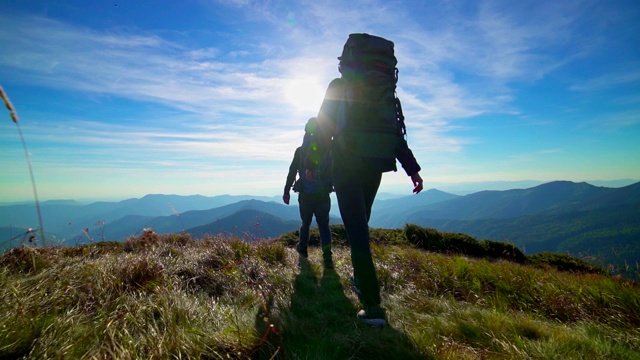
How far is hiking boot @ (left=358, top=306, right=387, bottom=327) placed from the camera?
2.83m

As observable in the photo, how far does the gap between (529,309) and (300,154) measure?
14.8 feet

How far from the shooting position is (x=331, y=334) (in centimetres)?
253

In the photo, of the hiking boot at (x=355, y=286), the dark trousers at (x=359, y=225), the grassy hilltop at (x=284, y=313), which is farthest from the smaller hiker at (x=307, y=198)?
the dark trousers at (x=359, y=225)

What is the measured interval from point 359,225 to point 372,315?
917 mm

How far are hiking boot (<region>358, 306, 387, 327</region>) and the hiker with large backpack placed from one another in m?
0.12

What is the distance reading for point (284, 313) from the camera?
297 centimetres

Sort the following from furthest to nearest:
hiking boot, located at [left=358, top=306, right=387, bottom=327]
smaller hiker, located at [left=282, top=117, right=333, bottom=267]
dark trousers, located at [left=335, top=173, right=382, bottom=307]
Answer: smaller hiker, located at [left=282, top=117, right=333, bottom=267] → dark trousers, located at [left=335, top=173, right=382, bottom=307] → hiking boot, located at [left=358, top=306, right=387, bottom=327]

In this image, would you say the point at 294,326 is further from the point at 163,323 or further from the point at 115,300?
the point at 115,300

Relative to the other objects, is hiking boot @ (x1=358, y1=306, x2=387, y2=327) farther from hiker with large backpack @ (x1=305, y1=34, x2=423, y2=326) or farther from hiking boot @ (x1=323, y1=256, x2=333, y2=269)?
hiking boot @ (x1=323, y1=256, x2=333, y2=269)

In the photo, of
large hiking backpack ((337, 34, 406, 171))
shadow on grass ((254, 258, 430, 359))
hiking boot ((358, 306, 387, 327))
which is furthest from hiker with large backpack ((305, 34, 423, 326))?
shadow on grass ((254, 258, 430, 359))

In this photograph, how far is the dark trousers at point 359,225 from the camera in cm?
320

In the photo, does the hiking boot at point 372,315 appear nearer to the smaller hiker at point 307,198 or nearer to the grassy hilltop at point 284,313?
the grassy hilltop at point 284,313

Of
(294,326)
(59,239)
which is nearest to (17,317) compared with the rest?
(294,326)

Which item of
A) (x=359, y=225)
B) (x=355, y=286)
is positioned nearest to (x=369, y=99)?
(x=359, y=225)
